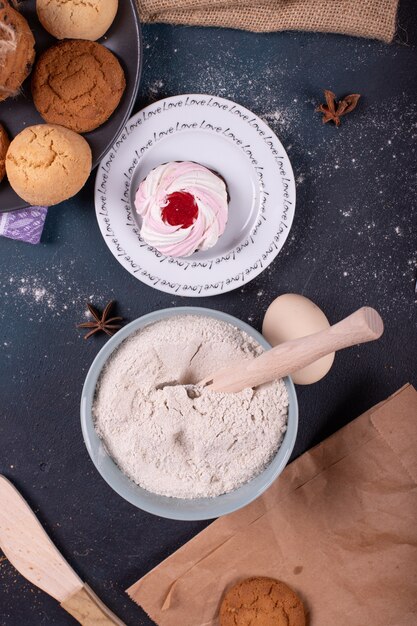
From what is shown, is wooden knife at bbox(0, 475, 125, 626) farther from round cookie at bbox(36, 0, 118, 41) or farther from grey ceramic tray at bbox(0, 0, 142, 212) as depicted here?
round cookie at bbox(36, 0, 118, 41)

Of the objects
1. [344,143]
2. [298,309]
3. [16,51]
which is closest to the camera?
[16,51]

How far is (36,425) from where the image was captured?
4.30ft

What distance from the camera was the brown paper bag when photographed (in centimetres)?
125

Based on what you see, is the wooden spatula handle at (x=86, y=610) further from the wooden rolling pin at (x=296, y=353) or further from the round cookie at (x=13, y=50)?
the round cookie at (x=13, y=50)

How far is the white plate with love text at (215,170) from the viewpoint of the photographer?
1.21 metres

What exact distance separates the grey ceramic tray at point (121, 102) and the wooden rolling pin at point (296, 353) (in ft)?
1.45

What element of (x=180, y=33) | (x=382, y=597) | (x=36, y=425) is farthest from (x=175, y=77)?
(x=382, y=597)

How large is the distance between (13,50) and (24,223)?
1.03ft

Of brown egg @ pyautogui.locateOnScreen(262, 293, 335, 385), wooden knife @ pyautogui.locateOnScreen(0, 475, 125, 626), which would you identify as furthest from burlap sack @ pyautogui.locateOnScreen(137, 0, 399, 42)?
wooden knife @ pyautogui.locateOnScreen(0, 475, 125, 626)

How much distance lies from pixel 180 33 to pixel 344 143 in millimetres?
377

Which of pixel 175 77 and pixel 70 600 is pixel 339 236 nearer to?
pixel 175 77

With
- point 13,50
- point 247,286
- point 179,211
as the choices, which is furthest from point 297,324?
point 13,50

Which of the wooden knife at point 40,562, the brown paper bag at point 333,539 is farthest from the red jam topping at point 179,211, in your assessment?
the wooden knife at point 40,562

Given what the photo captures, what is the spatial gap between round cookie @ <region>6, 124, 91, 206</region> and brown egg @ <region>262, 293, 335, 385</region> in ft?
1.38
